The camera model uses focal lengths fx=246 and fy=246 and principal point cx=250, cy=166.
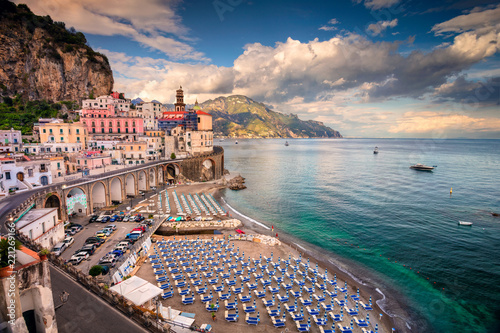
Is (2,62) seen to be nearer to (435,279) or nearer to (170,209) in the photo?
→ (170,209)

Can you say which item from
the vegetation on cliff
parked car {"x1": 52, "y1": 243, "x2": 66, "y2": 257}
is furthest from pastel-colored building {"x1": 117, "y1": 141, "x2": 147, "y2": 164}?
parked car {"x1": 52, "y1": 243, "x2": 66, "y2": 257}

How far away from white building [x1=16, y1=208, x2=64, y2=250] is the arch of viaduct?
422 cm

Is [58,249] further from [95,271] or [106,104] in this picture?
[106,104]

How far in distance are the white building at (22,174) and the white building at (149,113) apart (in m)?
54.3

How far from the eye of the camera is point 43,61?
87125 mm

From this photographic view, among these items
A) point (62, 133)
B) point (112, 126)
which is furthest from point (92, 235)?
point (112, 126)

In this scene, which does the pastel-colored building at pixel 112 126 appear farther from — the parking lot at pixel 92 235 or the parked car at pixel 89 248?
the parked car at pixel 89 248

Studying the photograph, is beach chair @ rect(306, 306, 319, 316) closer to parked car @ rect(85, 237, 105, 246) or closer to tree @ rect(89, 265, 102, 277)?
tree @ rect(89, 265, 102, 277)

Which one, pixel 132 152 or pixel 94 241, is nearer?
pixel 94 241

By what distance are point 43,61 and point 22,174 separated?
77.1 meters

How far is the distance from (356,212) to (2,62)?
115420 millimetres

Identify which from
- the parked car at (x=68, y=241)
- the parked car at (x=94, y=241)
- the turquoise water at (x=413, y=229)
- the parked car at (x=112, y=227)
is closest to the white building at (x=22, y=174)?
the parked car at (x=68, y=241)

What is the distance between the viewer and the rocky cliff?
270 feet

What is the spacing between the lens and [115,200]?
48.0 m
